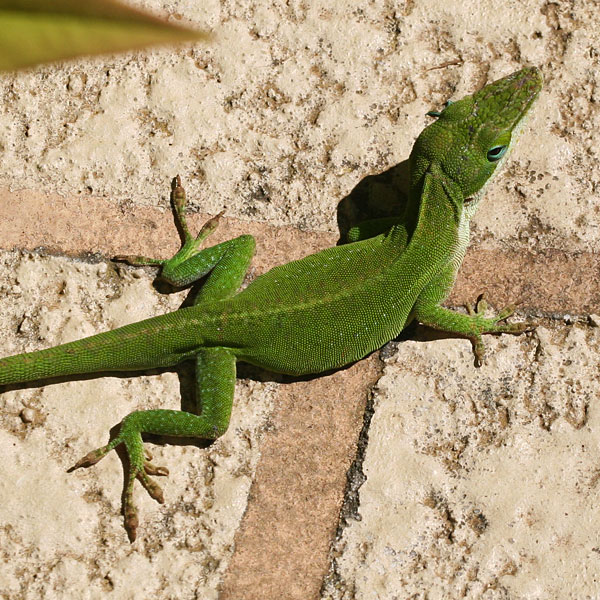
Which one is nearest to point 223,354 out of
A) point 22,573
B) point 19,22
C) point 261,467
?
point 261,467

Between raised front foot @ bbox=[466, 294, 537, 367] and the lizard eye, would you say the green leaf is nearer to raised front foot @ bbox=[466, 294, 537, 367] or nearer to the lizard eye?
the lizard eye

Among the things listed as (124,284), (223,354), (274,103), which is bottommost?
(223,354)

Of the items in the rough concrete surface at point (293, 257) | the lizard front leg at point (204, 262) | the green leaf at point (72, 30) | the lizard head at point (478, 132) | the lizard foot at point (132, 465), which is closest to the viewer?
the rough concrete surface at point (293, 257)

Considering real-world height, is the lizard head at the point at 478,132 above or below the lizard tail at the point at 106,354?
above

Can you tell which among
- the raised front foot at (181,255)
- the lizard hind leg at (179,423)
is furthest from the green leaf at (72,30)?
the lizard hind leg at (179,423)

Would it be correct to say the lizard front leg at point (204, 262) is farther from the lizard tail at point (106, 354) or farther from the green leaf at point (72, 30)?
the green leaf at point (72, 30)

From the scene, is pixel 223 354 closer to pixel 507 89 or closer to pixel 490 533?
pixel 490 533

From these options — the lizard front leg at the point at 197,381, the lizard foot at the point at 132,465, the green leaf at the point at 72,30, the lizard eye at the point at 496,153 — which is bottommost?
the lizard foot at the point at 132,465
